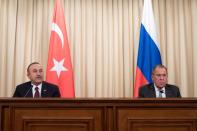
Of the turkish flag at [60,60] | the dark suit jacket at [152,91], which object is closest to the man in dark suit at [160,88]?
the dark suit jacket at [152,91]

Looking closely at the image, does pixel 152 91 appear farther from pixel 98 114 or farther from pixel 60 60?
pixel 98 114

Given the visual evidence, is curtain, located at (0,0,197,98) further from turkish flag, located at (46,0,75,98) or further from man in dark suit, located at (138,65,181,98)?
man in dark suit, located at (138,65,181,98)

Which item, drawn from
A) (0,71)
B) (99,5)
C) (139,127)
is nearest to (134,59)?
(99,5)

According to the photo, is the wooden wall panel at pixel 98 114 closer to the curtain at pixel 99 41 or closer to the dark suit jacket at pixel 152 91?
the dark suit jacket at pixel 152 91

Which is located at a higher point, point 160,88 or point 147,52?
point 147,52

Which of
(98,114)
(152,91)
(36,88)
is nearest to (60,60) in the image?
(36,88)

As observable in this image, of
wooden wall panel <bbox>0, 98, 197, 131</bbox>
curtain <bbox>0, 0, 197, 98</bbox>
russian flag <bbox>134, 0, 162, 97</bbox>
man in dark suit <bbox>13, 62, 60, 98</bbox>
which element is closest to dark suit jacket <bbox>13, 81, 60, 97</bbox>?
man in dark suit <bbox>13, 62, 60, 98</bbox>

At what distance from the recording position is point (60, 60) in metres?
5.57

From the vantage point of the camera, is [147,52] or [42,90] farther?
[147,52]

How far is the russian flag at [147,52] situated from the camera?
5.64m

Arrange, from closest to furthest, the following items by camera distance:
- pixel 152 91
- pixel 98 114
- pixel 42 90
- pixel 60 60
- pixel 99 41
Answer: pixel 98 114 < pixel 152 91 < pixel 42 90 < pixel 60 60 < pixel 99 41

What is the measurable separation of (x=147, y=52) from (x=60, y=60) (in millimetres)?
1430

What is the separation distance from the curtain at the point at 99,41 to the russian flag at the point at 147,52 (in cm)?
33

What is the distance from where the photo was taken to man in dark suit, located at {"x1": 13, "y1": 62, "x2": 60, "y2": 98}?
4.77 meters
